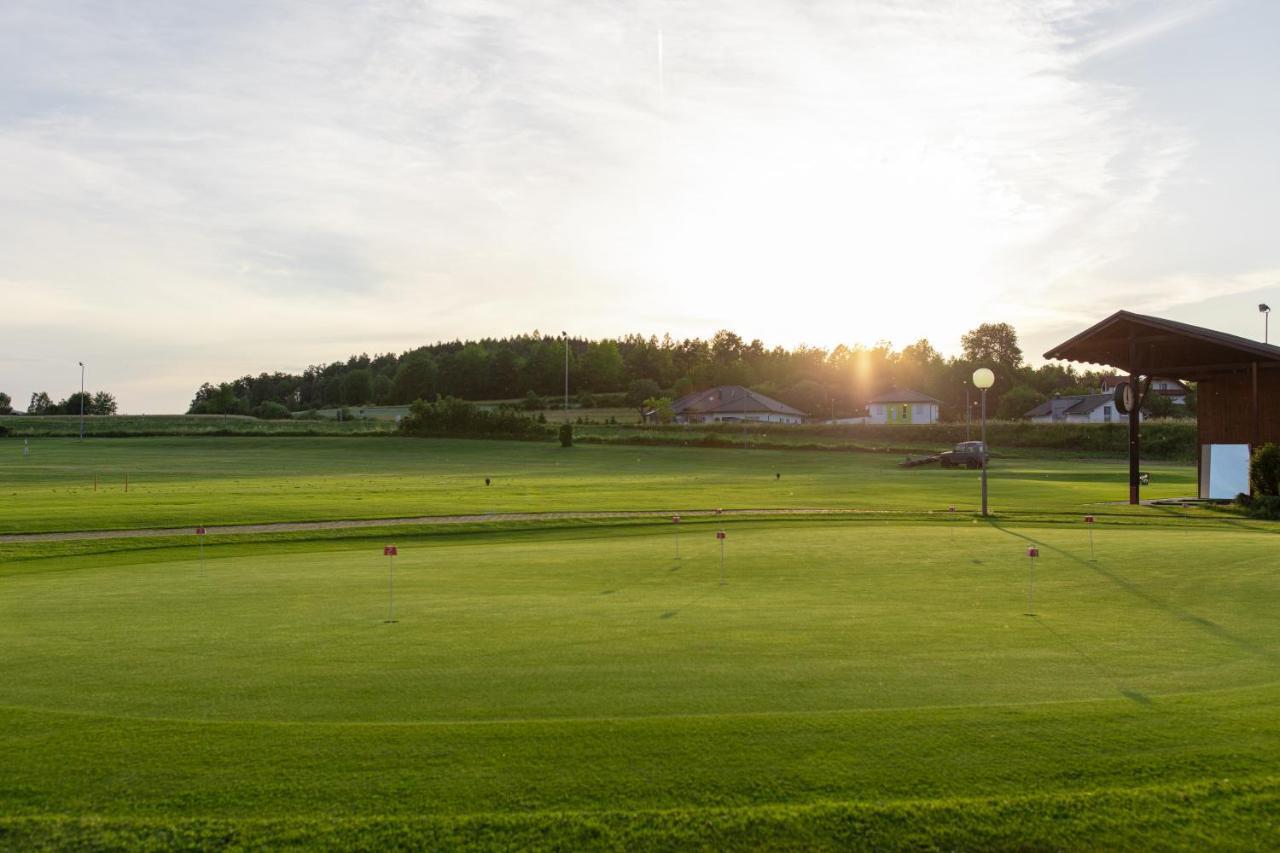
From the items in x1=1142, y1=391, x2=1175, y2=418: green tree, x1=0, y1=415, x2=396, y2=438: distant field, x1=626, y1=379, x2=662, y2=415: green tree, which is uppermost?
x1=626, y1=379, x2=662, y2=415: green tree

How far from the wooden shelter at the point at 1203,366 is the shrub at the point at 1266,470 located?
233 centimetres

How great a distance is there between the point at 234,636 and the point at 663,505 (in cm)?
2705

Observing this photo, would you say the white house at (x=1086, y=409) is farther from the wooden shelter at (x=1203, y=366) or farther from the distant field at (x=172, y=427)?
the distant field at (x=172, y=427)

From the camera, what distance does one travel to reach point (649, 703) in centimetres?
784

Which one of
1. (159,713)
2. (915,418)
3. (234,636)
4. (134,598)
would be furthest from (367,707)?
(915,418)

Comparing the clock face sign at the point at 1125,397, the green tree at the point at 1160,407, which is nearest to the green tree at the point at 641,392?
the green tree at the point at 1160,407

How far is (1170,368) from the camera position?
137 feet

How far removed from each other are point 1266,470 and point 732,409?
117m

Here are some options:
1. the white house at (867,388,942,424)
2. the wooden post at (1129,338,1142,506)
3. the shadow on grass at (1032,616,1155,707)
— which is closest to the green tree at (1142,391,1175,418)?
the white house at (867,388,942,424)

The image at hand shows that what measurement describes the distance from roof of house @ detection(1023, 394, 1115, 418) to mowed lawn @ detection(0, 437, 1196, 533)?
5763 centimetres

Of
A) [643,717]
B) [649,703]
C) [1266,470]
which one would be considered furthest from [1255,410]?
[643,717]

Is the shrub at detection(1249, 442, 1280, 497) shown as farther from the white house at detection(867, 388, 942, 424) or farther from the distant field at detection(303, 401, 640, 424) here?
the white house at detection(867, 388, 942, 424)

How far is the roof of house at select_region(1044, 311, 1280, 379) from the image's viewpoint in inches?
1435

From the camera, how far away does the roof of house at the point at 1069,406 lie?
432ft
